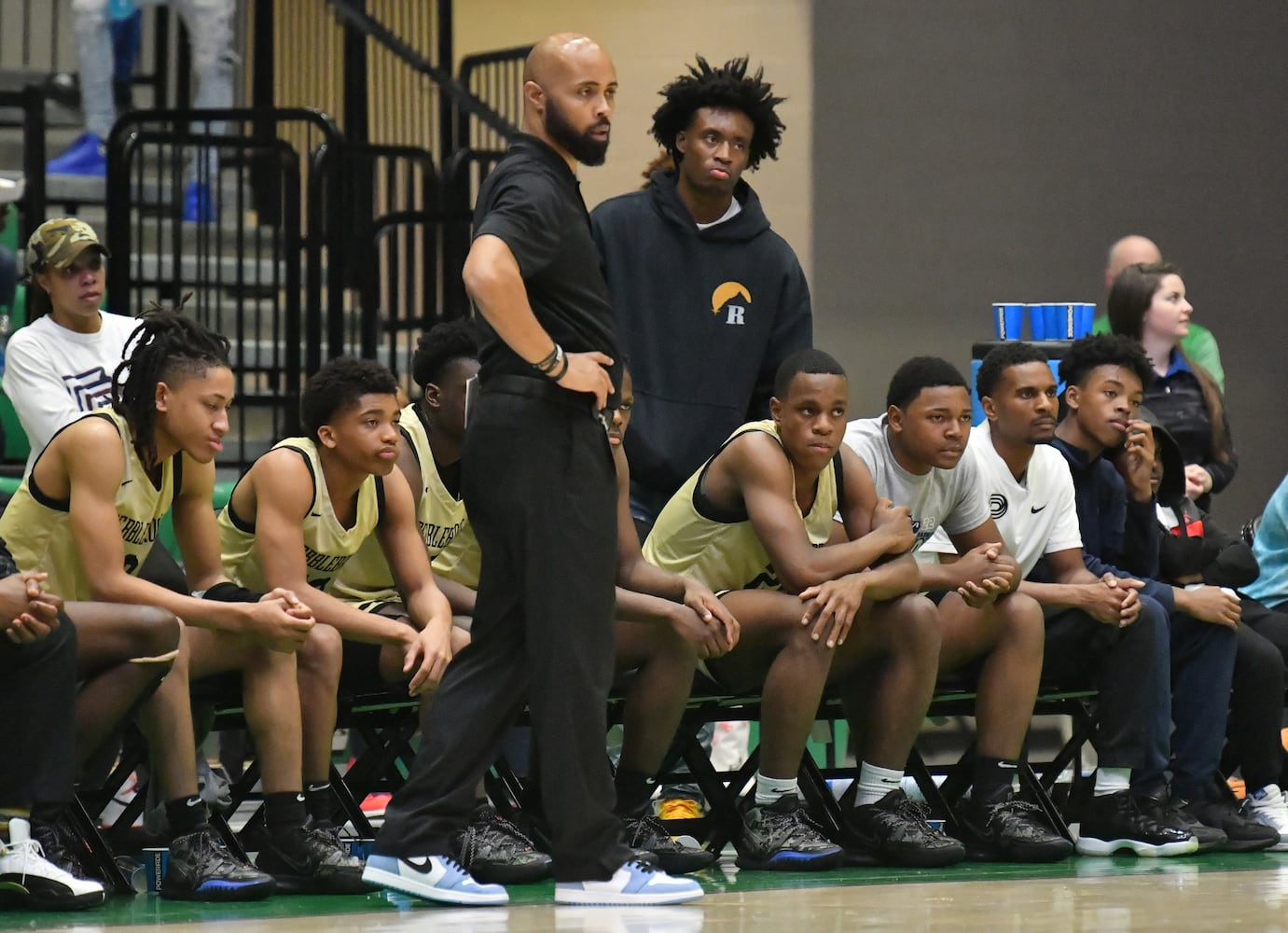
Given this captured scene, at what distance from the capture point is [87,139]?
844cm

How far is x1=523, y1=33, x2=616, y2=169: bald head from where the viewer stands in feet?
13.6

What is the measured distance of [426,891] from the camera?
4.11 m

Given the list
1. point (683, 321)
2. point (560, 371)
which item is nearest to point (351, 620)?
point (560, 371)

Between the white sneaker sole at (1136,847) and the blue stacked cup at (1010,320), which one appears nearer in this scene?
the white sneaker sole at (1136,847)

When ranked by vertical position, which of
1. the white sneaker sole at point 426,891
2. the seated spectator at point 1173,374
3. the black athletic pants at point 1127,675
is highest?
the seated spectator at point 1173,374

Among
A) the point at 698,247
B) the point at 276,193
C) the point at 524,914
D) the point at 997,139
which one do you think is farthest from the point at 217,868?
the point at 997,139

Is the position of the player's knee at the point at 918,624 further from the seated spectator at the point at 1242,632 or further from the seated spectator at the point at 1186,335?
the seated spectator at the point at 1186,335

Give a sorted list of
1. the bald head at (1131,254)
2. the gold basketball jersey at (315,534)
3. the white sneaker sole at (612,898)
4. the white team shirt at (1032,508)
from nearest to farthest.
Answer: the white sneaker sole at (612,898)
the gold basketball jersey at (315,534)
the white team shirt at (1032,508)
the bald head at (1131,254)

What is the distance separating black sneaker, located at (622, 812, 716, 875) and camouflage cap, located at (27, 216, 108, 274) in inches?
88.4

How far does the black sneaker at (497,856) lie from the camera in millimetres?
4500

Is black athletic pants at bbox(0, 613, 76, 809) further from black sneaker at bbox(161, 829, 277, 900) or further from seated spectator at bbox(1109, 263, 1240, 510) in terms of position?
seated spectator at bbox(1109, 263, 1240, 510)

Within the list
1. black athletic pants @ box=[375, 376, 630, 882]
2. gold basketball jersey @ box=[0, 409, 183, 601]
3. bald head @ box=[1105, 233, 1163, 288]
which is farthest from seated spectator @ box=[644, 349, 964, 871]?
bald head @ box=[1105, 233, 1163, 288]

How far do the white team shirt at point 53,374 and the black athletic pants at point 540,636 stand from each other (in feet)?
6.00

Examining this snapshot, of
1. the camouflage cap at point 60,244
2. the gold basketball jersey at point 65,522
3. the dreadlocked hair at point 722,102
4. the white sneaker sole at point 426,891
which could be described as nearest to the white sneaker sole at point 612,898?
the white sneaker sole at point 426,891
